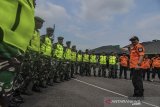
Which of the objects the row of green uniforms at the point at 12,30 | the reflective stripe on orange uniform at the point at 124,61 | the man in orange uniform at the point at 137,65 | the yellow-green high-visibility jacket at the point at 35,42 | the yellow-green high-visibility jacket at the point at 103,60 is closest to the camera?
the row of green uniforms at the point at 12,30

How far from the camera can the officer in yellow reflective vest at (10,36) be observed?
2457mm

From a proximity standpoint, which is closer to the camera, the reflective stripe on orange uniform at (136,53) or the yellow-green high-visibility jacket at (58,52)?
the reflective stripe on orange uniform at (136,53)

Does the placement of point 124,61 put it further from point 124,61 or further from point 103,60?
point 103,60

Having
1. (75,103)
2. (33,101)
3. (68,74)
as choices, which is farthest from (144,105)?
(68,74)

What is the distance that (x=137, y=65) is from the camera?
12.0m

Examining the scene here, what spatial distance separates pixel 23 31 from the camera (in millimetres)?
2625

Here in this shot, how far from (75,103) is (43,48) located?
10.5 feet

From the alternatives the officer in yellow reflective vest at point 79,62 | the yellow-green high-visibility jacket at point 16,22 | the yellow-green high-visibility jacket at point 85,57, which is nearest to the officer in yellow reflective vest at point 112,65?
the yellow-green high-visibility jacket at point 85,57

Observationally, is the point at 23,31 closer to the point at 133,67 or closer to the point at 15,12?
the point at 15,12

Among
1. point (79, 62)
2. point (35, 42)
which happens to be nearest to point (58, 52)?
point (35, 42)

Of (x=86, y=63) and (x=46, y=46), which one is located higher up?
(x=46, y=46)

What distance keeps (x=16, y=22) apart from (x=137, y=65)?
9.80 metres

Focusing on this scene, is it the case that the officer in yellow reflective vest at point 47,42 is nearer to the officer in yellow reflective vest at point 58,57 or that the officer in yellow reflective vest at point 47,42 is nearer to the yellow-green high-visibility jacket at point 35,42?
the officer in yellow reflective vest at point 58,57

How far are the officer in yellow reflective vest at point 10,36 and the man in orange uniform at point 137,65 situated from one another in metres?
9.58
